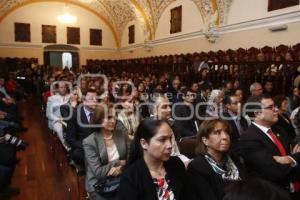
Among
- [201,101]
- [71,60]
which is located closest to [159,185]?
[201,101]

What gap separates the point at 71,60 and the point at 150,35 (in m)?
7.56

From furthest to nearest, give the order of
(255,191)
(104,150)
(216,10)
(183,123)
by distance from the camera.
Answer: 1. (216,10)
2. (183,123)
3. (104,150)
4. (255,191)

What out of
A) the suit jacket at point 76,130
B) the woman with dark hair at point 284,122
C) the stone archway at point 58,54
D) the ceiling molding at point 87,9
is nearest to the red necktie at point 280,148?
the woman with dark hair at point 284,122

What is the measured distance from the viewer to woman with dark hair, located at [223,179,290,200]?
0.99m

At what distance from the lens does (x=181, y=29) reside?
14133mm

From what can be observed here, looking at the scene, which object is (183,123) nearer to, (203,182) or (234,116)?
(234,116)

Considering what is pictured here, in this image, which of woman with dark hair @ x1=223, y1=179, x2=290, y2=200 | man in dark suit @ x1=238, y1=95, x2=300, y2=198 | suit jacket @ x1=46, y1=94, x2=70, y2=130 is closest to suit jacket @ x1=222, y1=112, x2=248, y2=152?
man in dark suit @ x1=238, y1=95, x2=300, y2=198

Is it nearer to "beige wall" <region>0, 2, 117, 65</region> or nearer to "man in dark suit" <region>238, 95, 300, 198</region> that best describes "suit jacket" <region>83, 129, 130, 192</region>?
"man in dark suit" <region>238, 95, 300, 198</region>

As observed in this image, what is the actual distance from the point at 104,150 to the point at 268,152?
5.21ft

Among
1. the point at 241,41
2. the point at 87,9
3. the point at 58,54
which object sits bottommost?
the point at 241,41

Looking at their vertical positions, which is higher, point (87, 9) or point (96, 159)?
point (87, 9)

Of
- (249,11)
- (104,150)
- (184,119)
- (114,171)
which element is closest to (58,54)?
(249,11)

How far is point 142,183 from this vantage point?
2.07 metres

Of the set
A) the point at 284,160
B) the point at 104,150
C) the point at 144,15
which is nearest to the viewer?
the point at 284,160
